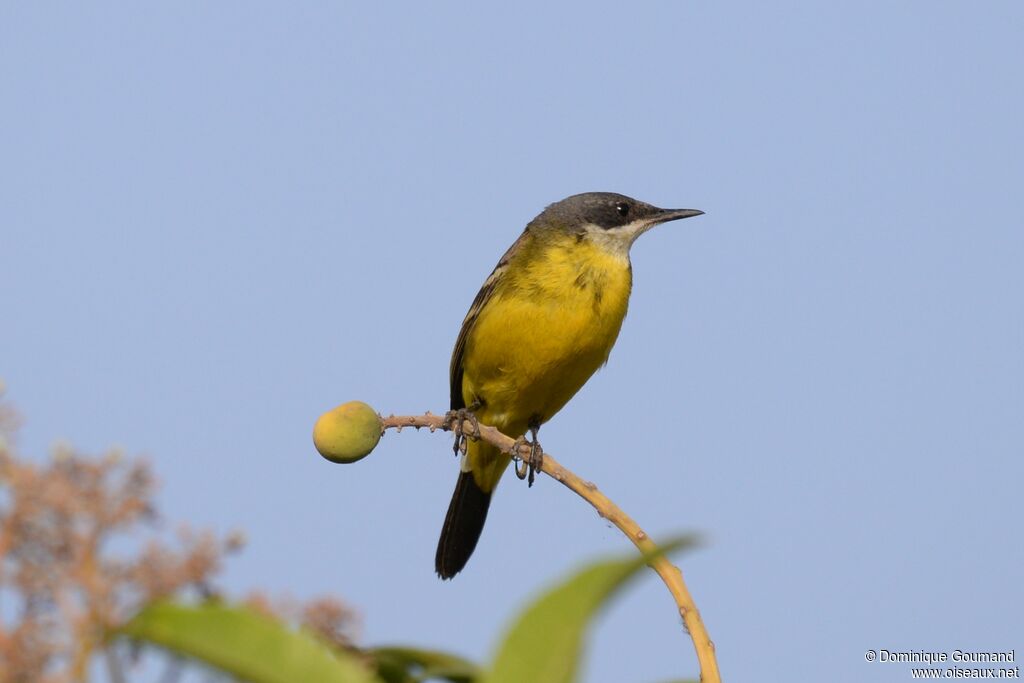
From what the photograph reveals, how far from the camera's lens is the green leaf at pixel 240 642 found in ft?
4.73

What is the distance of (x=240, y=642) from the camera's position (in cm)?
148

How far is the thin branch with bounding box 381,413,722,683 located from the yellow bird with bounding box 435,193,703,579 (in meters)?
3.49

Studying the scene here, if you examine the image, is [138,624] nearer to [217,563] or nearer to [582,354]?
[217,563]

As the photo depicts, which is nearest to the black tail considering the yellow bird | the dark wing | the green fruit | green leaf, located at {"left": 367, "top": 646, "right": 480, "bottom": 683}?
the yellow bird

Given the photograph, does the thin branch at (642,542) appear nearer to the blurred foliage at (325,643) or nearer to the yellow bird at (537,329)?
the blurred foliage at (325,643)

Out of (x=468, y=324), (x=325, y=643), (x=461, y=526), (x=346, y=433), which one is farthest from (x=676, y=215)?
(x=325, y=643)

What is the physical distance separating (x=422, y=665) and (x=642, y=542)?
53cm

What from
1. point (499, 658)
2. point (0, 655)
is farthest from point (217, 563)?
point (499, 658)

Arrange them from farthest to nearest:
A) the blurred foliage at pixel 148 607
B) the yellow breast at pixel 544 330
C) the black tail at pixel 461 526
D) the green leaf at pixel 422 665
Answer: the black tail at pixel 461 526
the yellow breast at pixel 544 330
the green leaf at pixel 422 665
the blurred foliage at pixel 148 607

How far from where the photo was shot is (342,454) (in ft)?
12.5

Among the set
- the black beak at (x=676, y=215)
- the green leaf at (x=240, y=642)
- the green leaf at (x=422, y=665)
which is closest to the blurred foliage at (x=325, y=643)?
the green leaf at (x=240, y=642)

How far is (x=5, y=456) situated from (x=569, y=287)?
603 centimetres

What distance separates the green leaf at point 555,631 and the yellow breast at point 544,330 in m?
5.71

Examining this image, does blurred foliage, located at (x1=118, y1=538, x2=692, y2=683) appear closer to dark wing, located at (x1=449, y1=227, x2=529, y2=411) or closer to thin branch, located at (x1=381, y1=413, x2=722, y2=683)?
thin branch, located at (x1=381, y1=413, x2=722, y2=683)
